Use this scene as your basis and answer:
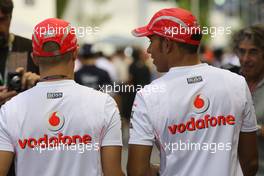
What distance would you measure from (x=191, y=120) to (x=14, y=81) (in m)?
1.36

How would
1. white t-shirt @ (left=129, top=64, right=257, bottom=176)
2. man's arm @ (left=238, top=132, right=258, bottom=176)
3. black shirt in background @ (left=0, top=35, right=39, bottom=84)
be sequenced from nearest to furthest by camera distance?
white t-shirt @ (left=129, top=64, right=257, bottom=176) < man's arm @ (left=238, top=132, right=258, bottom=176) < black shirt in background @ (left=0, top=35, right=39, bottom=84)

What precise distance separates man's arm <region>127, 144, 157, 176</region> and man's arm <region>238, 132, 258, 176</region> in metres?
0.63

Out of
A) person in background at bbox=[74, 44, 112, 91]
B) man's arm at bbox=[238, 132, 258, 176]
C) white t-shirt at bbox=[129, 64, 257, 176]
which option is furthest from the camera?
person in background at bbox=[74, 44, 112, 91]

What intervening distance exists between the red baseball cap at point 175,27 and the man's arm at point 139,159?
2.27 ft

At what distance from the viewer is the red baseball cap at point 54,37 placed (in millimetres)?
4074

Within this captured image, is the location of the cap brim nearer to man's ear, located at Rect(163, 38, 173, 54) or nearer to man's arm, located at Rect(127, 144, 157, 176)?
man's ear, located at Rect(163, 38, 173, 54)

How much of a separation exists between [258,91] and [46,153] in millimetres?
1916

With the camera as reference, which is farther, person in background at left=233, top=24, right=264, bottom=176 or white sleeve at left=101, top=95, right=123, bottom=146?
person in background at left=233, top=24, right=264, bottom=176

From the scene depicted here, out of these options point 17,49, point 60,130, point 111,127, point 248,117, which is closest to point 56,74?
point 60,130

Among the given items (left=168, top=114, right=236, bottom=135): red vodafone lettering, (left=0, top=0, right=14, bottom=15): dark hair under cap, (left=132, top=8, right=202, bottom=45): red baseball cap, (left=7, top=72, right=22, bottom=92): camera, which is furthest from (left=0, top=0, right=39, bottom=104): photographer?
(left=168, top=114, right=236, bottom=135): red vodafone lettering

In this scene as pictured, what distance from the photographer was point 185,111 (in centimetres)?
418

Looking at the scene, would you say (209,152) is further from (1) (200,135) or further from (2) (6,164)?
(2) (6,164)

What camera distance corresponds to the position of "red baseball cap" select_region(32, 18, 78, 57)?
407cm

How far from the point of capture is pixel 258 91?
526 cm
